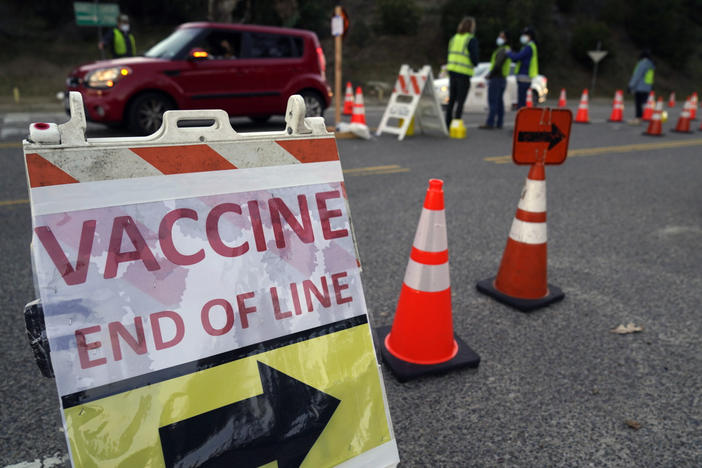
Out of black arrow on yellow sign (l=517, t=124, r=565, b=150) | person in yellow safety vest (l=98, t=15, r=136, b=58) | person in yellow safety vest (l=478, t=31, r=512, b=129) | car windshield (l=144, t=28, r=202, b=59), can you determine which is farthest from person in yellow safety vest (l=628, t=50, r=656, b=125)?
person in yellow safety vest (l=98, t=15, r=136, b=58)

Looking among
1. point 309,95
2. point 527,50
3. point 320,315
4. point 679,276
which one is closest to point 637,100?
point 527,50

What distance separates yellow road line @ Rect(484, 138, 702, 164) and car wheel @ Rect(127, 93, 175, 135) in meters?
5.11

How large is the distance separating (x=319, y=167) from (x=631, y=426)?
5.18 feet

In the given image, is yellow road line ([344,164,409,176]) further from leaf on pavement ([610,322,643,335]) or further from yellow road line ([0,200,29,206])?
leaf on pavement ([610,322,643,335])

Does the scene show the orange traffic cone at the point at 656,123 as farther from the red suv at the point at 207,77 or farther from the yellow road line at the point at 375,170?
the yellow road line at the point at 375,170

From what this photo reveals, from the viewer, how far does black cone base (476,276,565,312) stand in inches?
115

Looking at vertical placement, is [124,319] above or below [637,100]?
below

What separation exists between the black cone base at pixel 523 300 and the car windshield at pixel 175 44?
272 inches

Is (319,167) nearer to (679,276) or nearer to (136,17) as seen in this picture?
(679,276)

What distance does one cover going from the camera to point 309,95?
373 inches

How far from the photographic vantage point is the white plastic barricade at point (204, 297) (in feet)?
3.92

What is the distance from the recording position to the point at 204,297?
1.35 meters

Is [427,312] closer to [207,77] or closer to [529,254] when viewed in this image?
[529,254]

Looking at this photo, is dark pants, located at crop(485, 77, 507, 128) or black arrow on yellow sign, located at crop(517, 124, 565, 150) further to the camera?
dark pants, located at crop(485, 77, 507, 128)
